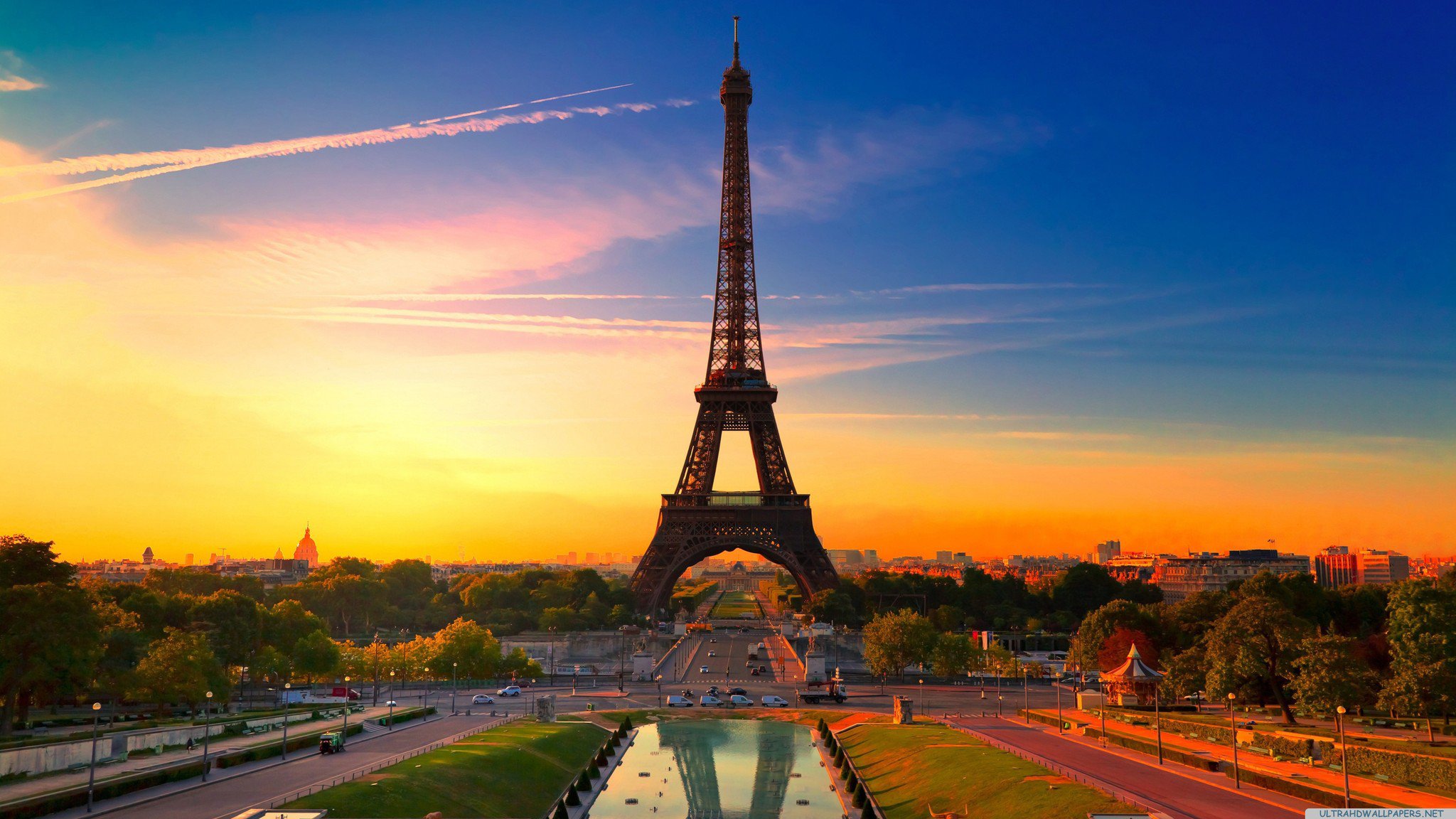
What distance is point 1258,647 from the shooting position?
5947 cm

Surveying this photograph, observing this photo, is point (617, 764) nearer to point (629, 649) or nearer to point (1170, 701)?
point (1170, 701)

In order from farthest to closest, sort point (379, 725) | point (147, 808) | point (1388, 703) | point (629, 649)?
point (629, 649) → point (379, 725) → point (1388, 703) → point (147, 808)

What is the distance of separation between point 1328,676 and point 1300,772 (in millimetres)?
9608

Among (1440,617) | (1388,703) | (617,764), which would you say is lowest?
(617,764)

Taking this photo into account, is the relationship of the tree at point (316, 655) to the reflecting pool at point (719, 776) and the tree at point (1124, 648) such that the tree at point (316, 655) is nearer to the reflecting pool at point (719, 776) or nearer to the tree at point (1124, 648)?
the reflecting pool at point (719, 776)

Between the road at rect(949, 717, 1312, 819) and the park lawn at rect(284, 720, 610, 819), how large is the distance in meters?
24.7

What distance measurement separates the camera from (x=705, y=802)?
156 ft

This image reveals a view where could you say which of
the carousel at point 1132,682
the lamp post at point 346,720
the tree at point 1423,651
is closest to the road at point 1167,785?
the carousel at point 1132,682

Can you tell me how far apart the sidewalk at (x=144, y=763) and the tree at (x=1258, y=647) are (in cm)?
5286

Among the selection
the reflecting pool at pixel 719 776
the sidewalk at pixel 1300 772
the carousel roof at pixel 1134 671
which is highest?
the carousel roof at pixel 1134 671

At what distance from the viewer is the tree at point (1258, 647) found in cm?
5809

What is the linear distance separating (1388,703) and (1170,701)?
18623 mm

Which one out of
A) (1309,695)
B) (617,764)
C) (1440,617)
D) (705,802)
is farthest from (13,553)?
(1440,617)

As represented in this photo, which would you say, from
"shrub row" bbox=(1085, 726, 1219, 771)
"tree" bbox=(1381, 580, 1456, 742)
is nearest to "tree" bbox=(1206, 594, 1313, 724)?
"tree" bbox=(1381, 580, 1456, 742)
